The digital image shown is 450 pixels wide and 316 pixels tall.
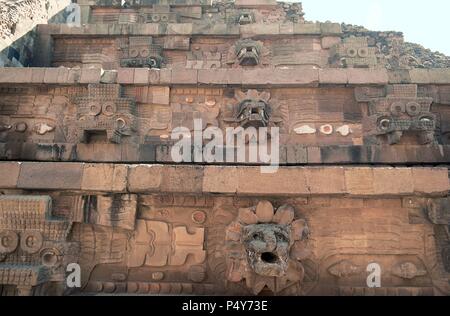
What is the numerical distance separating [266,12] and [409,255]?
10.1 metres

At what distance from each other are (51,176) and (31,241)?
1.00m

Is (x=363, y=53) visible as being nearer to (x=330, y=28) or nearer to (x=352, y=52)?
(x=352, y=52)

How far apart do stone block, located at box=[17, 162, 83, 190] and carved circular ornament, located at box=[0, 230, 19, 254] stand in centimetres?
71

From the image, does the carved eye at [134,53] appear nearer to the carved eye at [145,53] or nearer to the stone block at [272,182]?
the carved eye at [145,53]

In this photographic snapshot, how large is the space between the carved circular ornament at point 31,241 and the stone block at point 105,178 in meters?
0.95

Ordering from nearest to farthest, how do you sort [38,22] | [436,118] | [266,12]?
1. [436,118]
2. [38,22]
3. [266,12]

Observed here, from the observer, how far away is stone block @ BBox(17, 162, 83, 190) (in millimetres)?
5117

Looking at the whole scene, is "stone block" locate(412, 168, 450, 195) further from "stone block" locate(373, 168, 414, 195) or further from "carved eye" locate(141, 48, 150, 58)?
"carved eye" locate(141, 48, 150, 58)

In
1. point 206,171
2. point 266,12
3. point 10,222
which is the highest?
point 266,12
